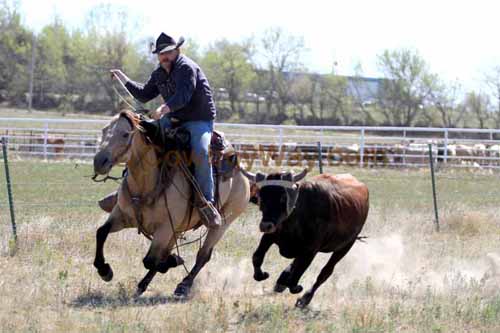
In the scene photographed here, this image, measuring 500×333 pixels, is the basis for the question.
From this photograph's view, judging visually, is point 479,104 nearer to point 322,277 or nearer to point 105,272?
point 322,277

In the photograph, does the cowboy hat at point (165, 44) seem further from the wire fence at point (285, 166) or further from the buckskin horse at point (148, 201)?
the wire fence at point (285, 166)

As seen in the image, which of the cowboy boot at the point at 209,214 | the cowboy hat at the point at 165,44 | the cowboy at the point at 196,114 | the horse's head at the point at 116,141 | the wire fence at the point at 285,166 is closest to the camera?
the horse's head at the point at 116,141

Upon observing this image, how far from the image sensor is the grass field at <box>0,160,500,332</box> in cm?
775

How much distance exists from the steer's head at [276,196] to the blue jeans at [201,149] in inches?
20.5

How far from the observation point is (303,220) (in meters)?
9.18

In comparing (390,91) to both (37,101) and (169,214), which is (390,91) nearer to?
(37,101)

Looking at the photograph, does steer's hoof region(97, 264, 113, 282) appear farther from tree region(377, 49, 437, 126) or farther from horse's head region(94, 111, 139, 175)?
tree region(377, 49, 437, 126)

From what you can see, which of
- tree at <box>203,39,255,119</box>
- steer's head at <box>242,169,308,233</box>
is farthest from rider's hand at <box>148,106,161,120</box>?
tree at <box>203,39,255,119</box>

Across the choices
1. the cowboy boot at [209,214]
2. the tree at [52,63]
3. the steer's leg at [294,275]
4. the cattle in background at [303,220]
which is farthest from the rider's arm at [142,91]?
the tree at [52,63]

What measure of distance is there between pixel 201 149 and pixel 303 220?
1318mm

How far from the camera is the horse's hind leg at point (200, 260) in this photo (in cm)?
911

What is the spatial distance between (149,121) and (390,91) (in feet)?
204

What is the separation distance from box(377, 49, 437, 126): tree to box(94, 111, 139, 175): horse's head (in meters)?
61.9

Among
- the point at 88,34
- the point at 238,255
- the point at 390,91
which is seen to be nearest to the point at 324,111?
the point at 390,91
